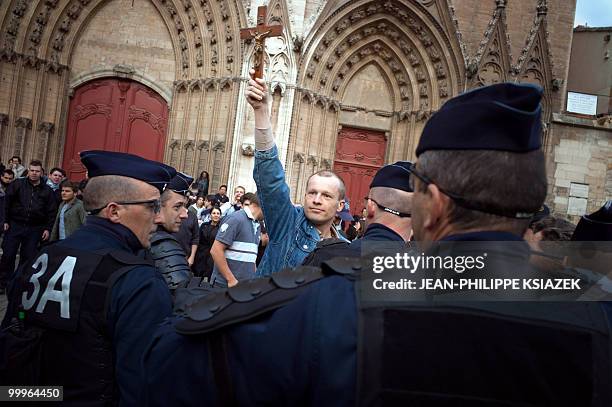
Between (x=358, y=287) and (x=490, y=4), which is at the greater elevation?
(x=490, y=4)

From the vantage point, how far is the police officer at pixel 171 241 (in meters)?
2.75

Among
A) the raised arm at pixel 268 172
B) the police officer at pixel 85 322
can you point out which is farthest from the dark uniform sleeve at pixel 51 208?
the police officer at pixel 85 322

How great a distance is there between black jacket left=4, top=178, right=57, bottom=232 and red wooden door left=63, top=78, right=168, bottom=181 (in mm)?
5948

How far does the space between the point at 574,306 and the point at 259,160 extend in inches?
87.8

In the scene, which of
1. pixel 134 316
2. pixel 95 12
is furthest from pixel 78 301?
pixel 95 12

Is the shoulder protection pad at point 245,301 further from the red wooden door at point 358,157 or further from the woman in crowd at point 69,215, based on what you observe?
the red wooden door at point 358,157

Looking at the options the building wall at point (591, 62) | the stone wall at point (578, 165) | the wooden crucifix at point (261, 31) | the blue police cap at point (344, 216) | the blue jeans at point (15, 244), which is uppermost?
the building wall at point (591, 62)

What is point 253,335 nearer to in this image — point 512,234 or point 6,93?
point 512,234

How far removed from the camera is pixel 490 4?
14539 mm

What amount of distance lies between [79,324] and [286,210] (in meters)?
1.56

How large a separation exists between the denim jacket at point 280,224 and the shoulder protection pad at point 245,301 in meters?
1.98

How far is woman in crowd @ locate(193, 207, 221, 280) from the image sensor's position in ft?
26.3

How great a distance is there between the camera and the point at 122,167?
2635 millimetres

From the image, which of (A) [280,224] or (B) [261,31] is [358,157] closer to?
(B) [261,31]
